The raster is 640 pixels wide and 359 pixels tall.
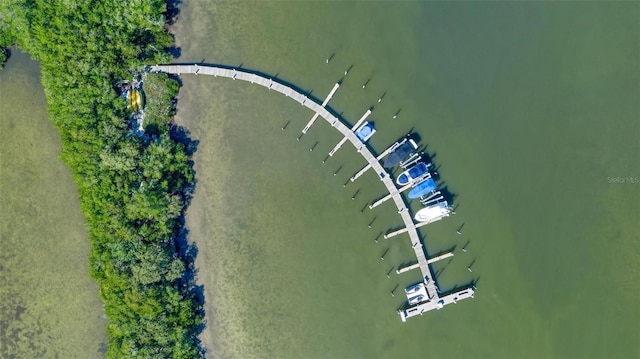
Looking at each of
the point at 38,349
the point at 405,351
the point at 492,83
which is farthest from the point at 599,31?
the point at 38,349

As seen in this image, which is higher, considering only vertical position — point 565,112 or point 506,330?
point 565,112

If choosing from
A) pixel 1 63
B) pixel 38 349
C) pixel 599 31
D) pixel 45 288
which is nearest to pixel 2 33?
pixel 1 63

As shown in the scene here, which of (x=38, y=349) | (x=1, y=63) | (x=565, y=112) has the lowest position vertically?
(x=565, y=112)

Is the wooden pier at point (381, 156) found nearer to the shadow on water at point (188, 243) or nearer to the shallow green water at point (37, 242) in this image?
the shadow on water at point (188, 243)

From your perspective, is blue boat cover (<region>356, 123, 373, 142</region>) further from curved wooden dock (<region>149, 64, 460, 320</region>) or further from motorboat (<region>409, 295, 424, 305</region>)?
motorboat (<region>409, 295, 424, 305</region>)

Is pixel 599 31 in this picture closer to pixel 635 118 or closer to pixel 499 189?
pixel 635 118

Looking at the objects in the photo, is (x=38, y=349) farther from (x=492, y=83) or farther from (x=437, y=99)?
(x=492, y=83)

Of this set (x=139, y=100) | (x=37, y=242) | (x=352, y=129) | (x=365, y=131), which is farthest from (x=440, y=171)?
(x=37, y=242)
